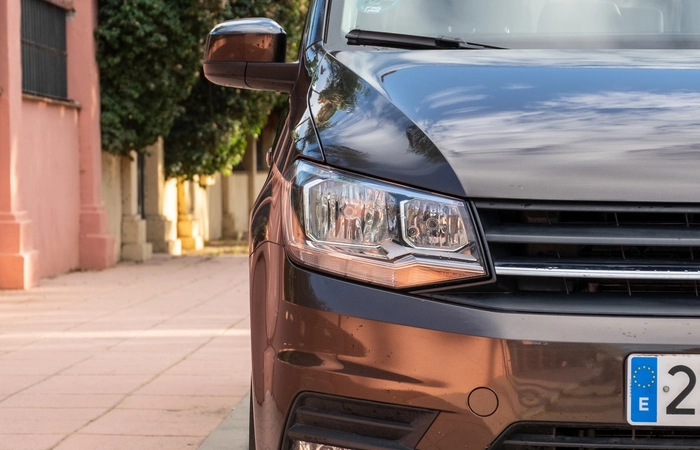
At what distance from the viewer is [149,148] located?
701 inches

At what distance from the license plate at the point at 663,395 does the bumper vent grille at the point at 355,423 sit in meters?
0.38

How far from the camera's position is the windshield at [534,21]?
10.6 ft

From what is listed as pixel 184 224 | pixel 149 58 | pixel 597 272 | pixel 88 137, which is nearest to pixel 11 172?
pixel 88 137

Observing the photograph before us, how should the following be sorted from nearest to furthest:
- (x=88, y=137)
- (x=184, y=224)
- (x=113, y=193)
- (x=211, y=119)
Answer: (x=88, y=137) < (x=113, y=193) < (x=211, y=119) < (x=184, y=224)

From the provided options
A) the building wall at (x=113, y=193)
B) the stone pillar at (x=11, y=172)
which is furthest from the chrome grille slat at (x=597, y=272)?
the building wall at (x=113, y=193)

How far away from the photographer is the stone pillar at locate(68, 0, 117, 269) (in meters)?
14.9

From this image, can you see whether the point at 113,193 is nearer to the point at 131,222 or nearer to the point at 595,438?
the point at 131,222

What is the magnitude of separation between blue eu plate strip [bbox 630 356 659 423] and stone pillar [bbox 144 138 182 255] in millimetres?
15913

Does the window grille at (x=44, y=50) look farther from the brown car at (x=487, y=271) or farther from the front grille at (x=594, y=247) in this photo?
the front grille at (x=594, y=247)

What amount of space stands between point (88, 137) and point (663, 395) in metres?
13.6

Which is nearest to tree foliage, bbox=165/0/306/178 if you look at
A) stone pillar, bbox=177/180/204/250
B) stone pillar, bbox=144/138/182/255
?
stone pillar, bbox=144/138/182/255

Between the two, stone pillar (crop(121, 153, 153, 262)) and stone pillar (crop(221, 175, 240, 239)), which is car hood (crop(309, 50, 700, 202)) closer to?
stone pillar (crop(121, 153, 153, 262))

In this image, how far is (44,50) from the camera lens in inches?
552

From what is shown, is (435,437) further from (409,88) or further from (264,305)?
(409,88)
